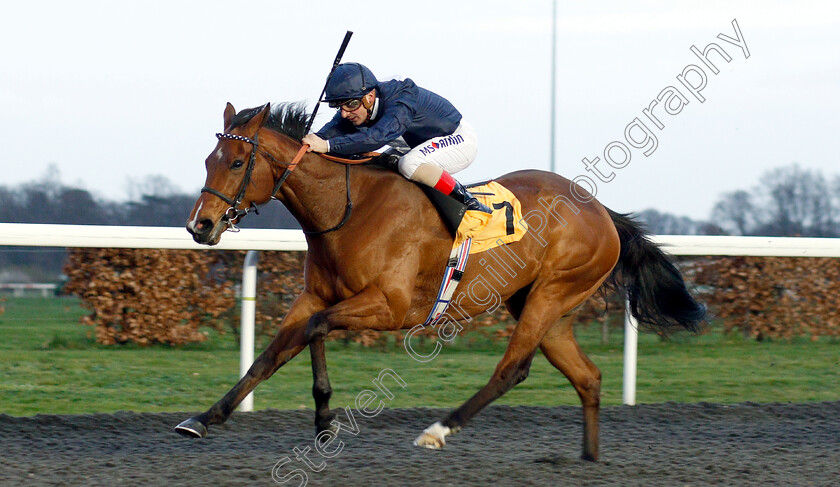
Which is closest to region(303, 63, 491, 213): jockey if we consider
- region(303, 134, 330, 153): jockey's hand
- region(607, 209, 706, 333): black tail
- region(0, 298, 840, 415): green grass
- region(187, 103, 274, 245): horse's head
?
region(303, 134, 330, 153): jockey's hand

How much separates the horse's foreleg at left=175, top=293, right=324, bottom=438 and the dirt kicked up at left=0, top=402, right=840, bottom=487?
0.23 m

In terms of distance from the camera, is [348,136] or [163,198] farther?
[163,198]

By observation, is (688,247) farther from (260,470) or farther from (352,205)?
(260,470)

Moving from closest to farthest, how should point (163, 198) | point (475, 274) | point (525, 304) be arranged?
point (475, 274), point (525, 304), point (163, 198)

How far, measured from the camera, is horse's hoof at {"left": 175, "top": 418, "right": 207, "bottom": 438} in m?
3.36

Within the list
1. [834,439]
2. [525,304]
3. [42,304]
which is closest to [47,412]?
[42,304]

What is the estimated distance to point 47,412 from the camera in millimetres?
4973

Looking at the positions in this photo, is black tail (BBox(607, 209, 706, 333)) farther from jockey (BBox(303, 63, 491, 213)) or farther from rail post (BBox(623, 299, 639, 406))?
jockey (BBox(303, 63, 491, 213))

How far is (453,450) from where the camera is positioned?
13.4 feet

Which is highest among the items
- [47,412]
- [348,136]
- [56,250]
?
[348,136]

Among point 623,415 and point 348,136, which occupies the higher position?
point 348,136

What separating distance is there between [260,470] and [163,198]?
8.71m

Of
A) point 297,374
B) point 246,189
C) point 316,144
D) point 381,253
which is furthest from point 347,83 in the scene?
point 297,374

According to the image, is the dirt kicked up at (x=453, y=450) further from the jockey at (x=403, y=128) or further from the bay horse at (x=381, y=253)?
the jockey at (x=403, y=128)
